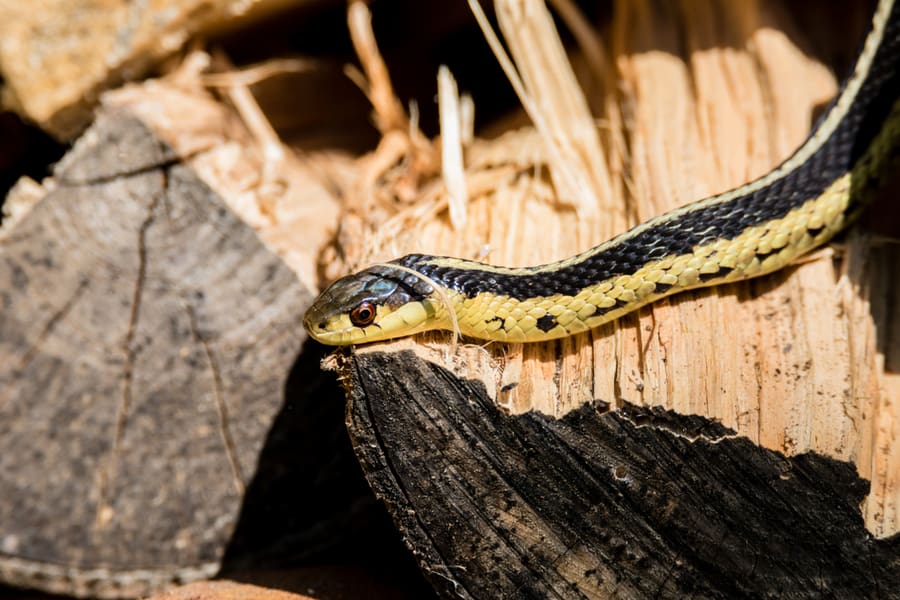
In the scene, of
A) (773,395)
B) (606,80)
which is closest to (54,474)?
(773,395)

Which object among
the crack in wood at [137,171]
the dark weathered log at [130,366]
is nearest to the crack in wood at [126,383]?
the dark weathered log at [130,366]

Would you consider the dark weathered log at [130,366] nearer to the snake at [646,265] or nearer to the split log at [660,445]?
the split log at [660,445]

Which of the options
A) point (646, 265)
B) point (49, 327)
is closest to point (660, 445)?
point (646, 265)

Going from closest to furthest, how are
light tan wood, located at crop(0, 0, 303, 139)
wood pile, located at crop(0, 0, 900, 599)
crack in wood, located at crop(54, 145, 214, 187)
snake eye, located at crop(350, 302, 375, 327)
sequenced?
wood pile, located at crop(0, 0, 900, 599)
snake eye, located at crop(350, 302, 375, 327)
crack in wood, located at crop(54, 145, 214, 187)
light tan wood, located at crop(0, 0, 303, 139)

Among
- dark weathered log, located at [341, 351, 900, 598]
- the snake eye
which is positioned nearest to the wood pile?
dark weathered log, located at [341, 351, 900, 598]

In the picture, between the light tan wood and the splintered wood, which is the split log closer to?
the splintered wood

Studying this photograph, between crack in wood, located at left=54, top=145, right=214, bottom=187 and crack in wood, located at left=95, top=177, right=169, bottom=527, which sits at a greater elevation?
crack in wood, located at left=54, top=145, right=214, bottom=187
